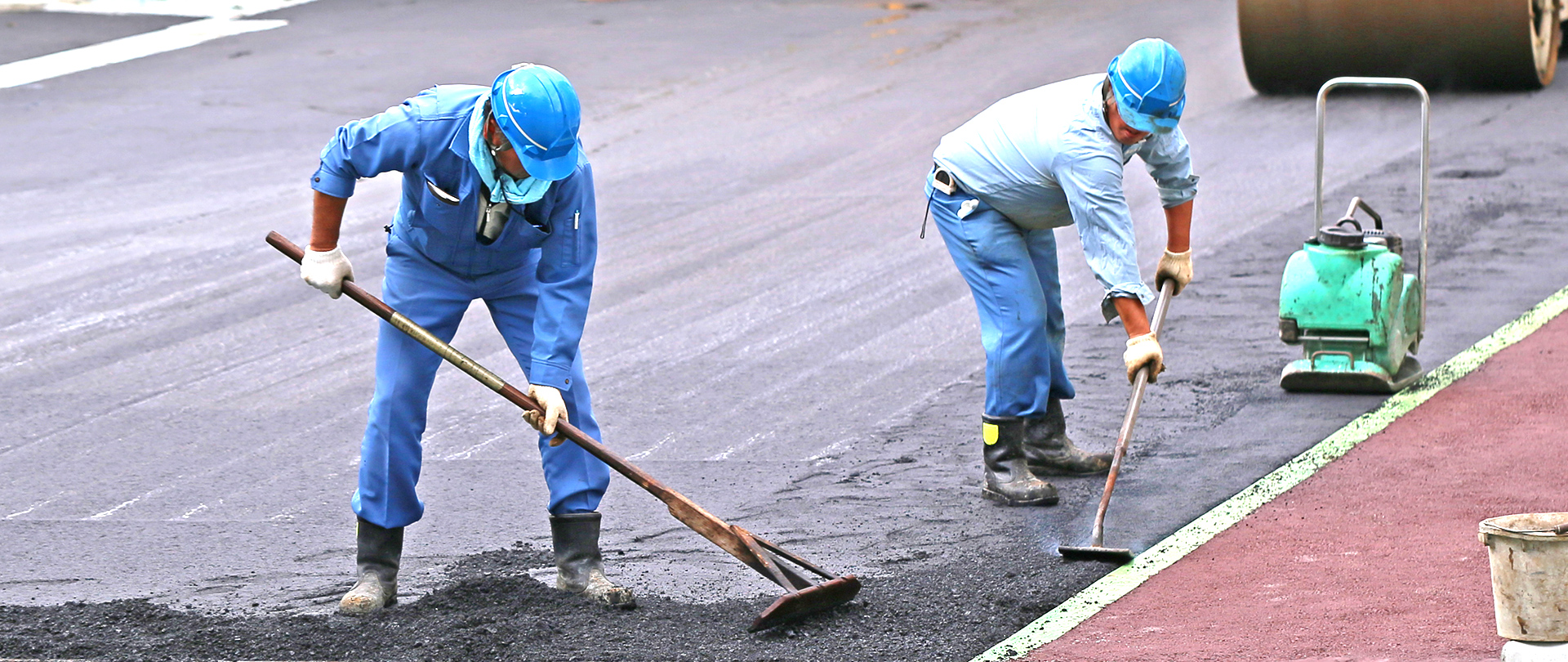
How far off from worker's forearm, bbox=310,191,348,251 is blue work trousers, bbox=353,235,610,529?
199 millimetres

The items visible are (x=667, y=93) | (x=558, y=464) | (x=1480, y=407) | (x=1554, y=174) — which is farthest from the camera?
(x=667, y=93)

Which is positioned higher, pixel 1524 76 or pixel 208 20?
pixel 208 20

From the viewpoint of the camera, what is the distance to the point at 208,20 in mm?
18469

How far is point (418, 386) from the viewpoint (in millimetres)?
5242

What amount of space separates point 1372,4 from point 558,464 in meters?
9.61

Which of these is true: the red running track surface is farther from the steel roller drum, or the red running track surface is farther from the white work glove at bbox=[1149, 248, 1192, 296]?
the steel roller drum

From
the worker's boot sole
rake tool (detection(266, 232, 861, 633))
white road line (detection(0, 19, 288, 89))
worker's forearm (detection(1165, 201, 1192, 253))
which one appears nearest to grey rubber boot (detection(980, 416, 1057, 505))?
worker's forearm (detection(1165, 201, 1192, 253))

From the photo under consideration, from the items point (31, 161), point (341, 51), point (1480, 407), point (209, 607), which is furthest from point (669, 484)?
point (341, 51)

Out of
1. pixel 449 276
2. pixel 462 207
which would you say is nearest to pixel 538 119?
pixel 462 207

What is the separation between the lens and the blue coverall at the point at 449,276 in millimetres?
4918

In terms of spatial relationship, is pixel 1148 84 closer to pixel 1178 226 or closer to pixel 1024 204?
pixel 1024 204

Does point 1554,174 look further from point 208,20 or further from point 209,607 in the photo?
point 208,20

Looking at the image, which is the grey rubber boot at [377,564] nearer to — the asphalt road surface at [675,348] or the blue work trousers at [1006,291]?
the asphalt road surface at [675,348]

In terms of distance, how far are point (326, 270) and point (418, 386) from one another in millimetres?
443
